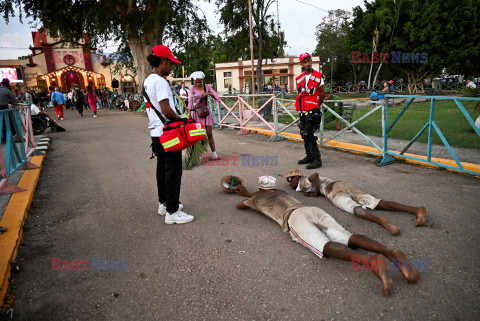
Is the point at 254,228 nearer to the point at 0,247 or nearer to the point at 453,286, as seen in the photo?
the point at 453,286

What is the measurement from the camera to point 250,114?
977 cm

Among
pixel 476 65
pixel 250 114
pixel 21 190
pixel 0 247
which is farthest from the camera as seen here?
pixel 476 65

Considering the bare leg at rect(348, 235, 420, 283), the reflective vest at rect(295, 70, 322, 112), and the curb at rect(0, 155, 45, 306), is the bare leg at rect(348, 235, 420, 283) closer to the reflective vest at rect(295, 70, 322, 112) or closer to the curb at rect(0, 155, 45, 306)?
the curb at rect(0, 155, 45, 306)

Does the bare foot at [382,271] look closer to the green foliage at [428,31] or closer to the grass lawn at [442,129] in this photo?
the grass lawn at [442,129]

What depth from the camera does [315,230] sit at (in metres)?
2.56

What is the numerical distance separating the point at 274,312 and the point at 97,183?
4.16 m

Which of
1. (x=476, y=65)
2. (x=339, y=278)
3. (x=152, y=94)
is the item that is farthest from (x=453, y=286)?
(x=476, y=65)

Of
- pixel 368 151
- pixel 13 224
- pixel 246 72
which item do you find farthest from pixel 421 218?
pixel 246 72

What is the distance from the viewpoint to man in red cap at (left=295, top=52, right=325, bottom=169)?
205 inches

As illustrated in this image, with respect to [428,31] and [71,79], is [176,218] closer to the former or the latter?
[428,31]

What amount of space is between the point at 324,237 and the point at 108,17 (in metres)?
16.1

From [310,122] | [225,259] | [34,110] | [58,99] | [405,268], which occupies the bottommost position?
[225,259]

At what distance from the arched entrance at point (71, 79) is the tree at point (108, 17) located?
2464cm

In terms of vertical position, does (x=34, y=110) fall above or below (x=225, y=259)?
above
